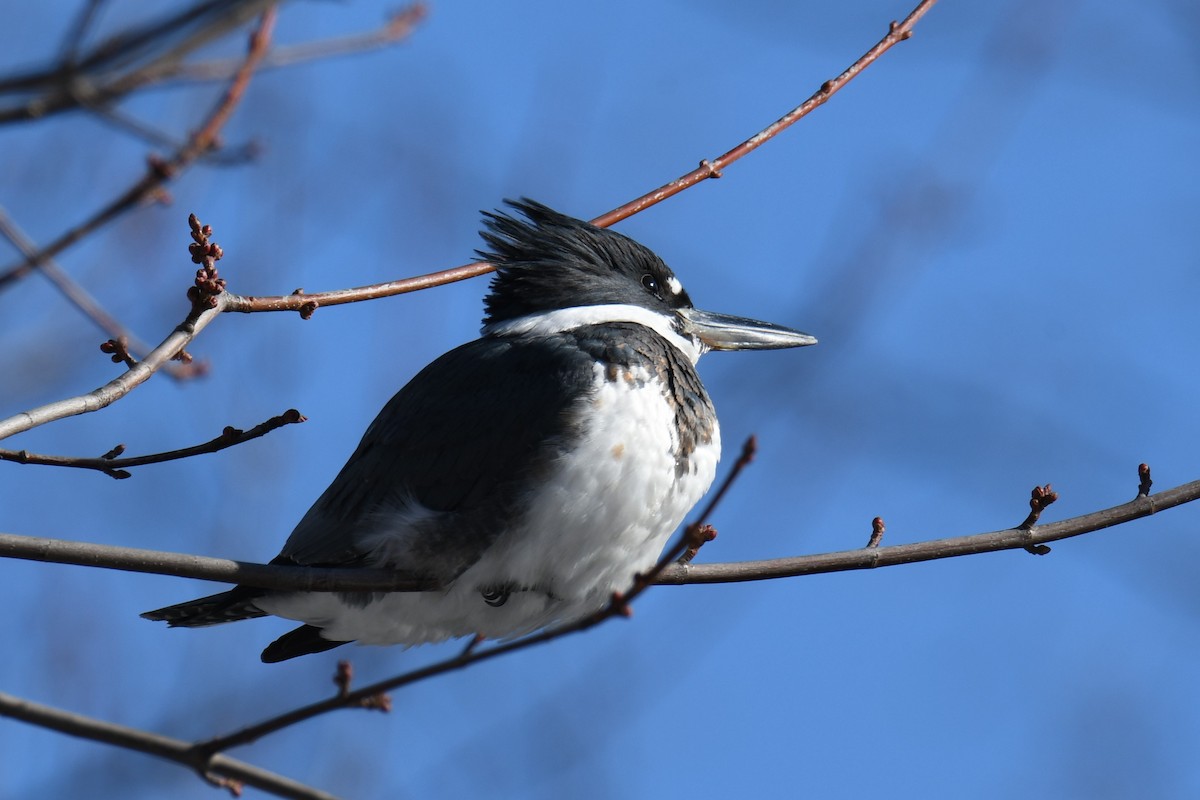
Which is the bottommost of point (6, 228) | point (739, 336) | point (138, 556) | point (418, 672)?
point (418, 672)

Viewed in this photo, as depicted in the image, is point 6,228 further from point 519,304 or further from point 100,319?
point 519,304

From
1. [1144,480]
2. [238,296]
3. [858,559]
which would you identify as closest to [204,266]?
[238,296]

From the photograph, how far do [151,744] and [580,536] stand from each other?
1.41 m

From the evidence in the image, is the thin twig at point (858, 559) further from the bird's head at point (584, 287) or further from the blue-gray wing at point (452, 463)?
the bird's head at point (584, 287)

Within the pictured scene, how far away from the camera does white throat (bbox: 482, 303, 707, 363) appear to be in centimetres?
392

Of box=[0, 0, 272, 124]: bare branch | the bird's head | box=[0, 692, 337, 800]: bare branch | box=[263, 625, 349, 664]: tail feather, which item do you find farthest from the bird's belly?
box=[0, 0, 272, 124]: bare branch

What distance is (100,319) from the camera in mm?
3053

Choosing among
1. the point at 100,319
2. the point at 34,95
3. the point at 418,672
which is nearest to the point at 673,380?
the point at 100,319

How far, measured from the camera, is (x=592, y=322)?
3949mm

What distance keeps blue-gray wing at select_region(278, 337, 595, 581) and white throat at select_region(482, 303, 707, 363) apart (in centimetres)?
21

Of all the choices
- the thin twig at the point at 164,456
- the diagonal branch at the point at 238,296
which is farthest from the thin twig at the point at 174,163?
the thin twig at the point at 164,456

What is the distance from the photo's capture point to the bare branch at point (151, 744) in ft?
6.79

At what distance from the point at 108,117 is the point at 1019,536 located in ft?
7.10

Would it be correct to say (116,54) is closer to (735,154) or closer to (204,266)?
(204,266)
